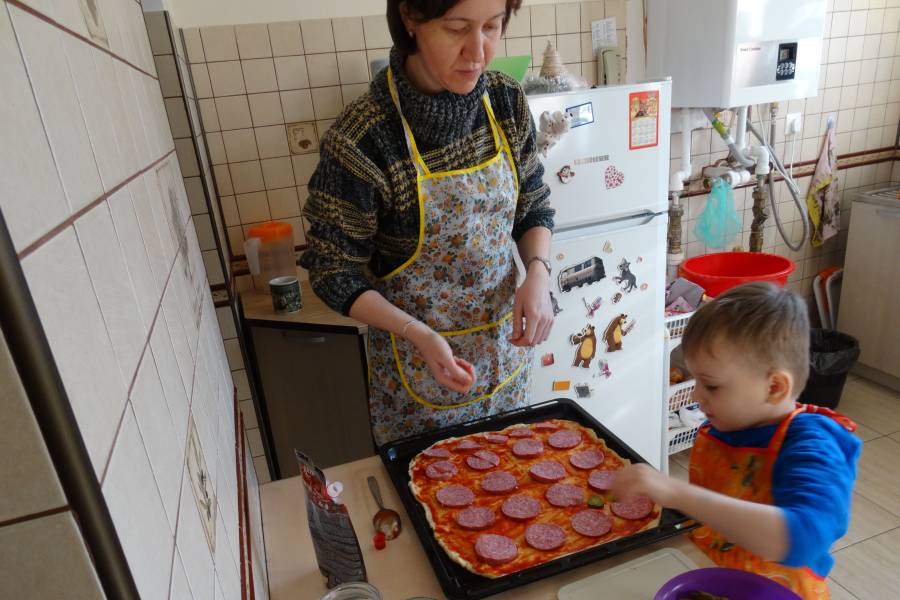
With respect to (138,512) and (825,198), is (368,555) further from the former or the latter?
(825,198)

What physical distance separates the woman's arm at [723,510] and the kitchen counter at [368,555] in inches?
4.6

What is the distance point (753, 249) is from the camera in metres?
2.78

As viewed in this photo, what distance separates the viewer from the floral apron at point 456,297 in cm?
115

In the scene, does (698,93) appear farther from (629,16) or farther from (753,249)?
(753,249)

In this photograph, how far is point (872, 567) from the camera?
1.87 m

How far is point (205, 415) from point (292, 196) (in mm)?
1562

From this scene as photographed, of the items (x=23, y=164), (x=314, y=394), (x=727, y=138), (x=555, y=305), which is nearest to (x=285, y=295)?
(x=314, y=394)

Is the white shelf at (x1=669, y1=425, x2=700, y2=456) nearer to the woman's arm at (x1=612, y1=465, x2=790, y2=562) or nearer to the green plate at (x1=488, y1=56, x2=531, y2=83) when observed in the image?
the green plate at (x1=488, y1=56, x2=531, y2=83)

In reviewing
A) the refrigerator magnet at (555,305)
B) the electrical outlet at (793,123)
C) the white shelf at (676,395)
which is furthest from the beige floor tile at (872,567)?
the electrical outlet at (793,123)

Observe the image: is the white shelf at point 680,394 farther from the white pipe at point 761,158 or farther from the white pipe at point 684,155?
the white pipe at point 761,158

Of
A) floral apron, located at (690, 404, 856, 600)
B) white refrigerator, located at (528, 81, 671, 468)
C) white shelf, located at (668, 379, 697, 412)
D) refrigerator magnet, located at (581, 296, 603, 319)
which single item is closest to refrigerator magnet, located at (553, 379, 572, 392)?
white refrigerator, located at (528, 81, 671, 468)

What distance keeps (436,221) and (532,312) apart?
0.26 metres

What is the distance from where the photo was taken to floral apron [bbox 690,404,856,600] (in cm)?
82

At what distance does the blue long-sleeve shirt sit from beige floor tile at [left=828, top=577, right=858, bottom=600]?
121 cm
